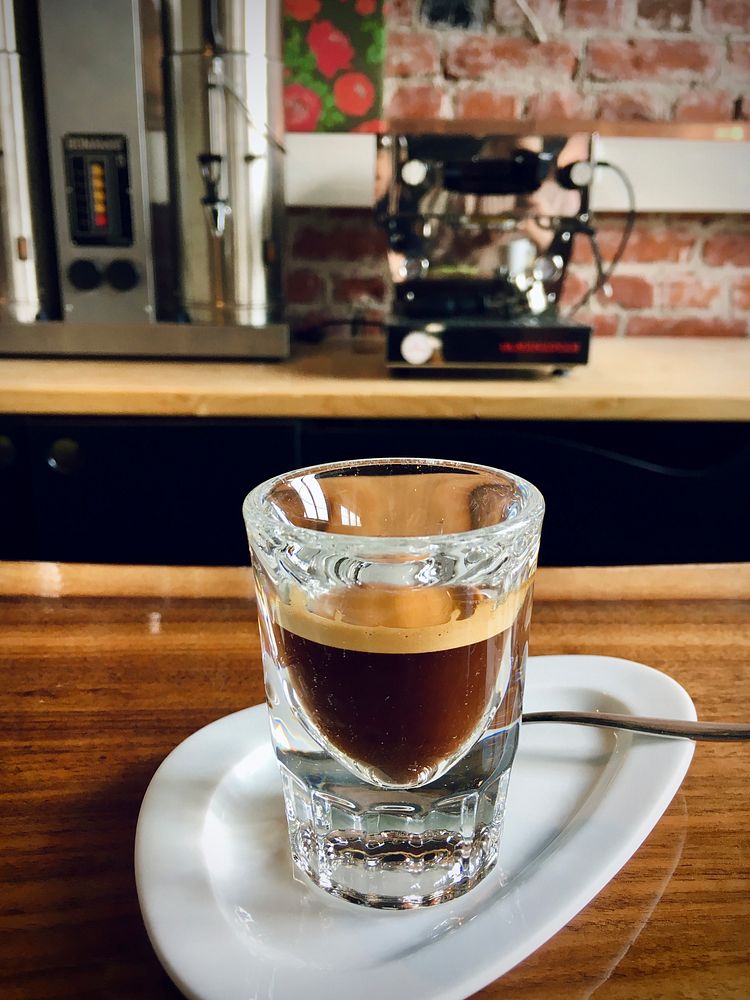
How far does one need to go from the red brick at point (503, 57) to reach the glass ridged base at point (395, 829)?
1551 millimetres

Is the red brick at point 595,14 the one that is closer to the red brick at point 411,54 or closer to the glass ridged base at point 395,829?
the red brick at point 411,54

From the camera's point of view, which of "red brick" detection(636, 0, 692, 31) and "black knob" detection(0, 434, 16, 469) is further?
"red brick" detection(636, 0, 692, 31)

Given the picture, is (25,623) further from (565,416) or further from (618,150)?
(618,150)

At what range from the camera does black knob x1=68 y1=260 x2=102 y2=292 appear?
4.56ft

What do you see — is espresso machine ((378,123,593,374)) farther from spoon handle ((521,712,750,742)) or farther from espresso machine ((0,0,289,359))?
spoon handle ((521,712,750,742))

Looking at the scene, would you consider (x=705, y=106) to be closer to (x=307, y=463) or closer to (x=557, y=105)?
(x=557, y=105)

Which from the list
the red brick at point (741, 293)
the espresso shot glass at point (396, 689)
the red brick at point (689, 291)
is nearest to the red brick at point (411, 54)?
the red brick at point (689, 291)

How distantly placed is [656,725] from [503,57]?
1532 millimetres

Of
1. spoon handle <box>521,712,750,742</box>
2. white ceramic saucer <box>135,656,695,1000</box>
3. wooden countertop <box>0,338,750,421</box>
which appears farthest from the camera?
wooden countertop <box>0,338,750,421</box>

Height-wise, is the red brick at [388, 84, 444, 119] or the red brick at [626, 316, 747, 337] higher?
the red brick at [388, 84, 444, 119]

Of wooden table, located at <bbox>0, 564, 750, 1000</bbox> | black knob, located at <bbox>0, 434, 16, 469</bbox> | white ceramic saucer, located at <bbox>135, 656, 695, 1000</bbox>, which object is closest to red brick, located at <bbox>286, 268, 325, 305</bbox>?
black knob, located at <bbox>0, 434, 16, 469</bbox>

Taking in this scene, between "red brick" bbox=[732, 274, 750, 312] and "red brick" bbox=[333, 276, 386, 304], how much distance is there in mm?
710

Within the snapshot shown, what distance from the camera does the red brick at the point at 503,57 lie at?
Answer: 159 cm

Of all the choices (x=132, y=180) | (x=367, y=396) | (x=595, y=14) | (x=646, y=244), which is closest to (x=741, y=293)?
(x=646, y=244)
